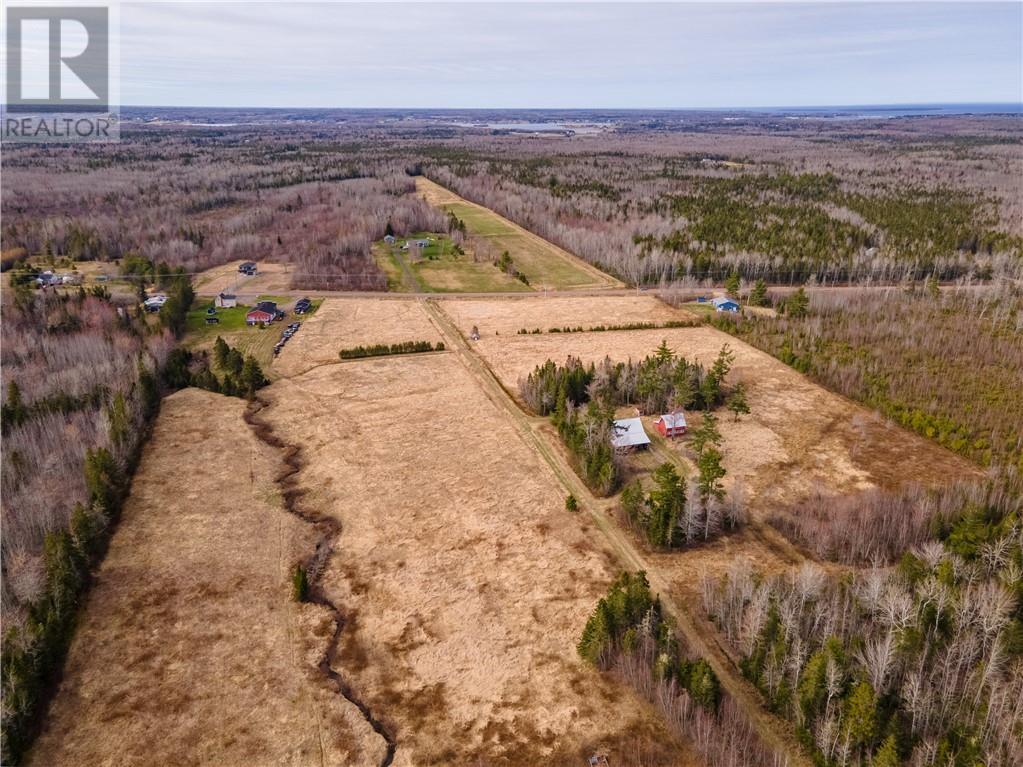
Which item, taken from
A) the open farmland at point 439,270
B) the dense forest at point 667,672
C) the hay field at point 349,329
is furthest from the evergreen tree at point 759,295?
the dense forest at point 667,672

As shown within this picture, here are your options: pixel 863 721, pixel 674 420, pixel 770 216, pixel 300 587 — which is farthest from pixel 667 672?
pixel 770 216

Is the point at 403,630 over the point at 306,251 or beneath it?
beneath

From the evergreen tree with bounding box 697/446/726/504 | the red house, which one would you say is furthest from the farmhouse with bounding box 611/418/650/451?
the evergreen tree with bounding box 697/446/726/504

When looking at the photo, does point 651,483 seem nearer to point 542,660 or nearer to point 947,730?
point 542,660

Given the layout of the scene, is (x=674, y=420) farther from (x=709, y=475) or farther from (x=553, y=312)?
(x=553, y=312)

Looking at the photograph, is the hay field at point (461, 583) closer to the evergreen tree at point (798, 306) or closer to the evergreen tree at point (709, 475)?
the evergreen tree at point (709, 475)

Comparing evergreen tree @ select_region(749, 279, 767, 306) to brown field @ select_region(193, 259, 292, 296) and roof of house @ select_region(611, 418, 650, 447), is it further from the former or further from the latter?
brown field @ select_region(193, 259, 292, 296)

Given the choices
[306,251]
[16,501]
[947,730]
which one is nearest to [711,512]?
[947,730]
